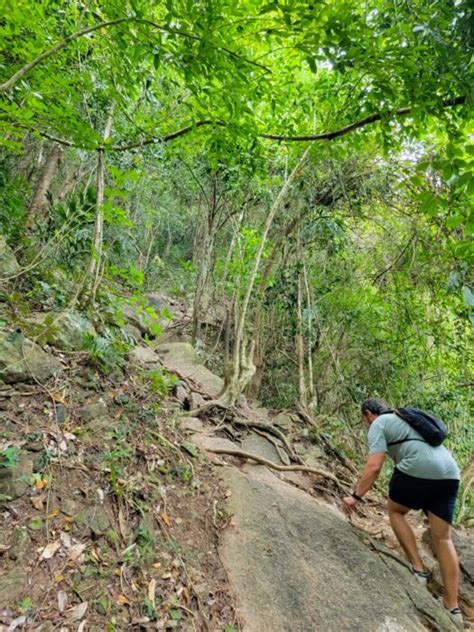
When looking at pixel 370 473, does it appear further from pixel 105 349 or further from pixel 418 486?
pixel 105 349

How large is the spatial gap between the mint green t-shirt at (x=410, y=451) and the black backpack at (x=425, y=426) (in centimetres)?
4

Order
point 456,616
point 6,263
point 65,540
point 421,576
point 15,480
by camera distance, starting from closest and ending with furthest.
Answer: point 65,540
point 15,480
point 456,616
point 421,576
point 6,263

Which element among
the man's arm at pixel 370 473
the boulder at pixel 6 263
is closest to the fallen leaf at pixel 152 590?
the man's arm at pixel 370 473

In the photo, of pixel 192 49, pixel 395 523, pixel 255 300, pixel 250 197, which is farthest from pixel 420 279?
pixel 192 49

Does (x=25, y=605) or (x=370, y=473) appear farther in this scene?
(x=370, y=473)

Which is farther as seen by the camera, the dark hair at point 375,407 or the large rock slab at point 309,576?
the dark hair at point 375,407

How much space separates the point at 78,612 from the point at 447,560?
3.15 metres

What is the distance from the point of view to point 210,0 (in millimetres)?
1877

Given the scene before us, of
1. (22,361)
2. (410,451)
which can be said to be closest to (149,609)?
(22,361)

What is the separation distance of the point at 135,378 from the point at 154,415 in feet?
1.99

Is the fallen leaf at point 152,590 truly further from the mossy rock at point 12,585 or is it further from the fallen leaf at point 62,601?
the mossy rock at point 12,585

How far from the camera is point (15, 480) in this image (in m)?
2.47

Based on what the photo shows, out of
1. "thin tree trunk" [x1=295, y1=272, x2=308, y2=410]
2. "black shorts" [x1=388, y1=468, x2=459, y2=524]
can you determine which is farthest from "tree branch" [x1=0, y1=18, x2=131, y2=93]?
"thin tree trunk" [x1=295, y1=272, x2=308, y2=410]

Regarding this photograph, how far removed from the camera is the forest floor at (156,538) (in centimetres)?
222
